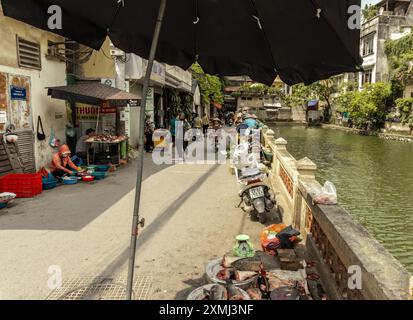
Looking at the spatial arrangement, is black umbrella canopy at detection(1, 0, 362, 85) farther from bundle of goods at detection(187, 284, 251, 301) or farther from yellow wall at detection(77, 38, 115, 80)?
yellow wall at detection(77, 38, 115, 80)

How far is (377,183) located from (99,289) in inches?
565

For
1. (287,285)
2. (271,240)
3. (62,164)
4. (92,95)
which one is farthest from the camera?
(92,95)

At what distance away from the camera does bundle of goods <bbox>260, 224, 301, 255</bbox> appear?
5055 millimetres

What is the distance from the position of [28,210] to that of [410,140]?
99.6ft

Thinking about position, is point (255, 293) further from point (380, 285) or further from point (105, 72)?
point (105, 72)

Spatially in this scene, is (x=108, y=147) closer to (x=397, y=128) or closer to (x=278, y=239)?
(x=278, y=239)

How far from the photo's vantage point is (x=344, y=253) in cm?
343

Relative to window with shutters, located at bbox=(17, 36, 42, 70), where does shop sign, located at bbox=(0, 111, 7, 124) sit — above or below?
below

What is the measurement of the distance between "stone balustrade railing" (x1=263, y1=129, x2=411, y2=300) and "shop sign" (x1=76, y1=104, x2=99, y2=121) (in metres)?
9.06

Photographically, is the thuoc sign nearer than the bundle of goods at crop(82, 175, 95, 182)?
Yes

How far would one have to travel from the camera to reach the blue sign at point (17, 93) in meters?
8.71

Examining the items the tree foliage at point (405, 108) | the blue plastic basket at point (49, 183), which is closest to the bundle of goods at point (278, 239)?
the blue plastic basket at point (49, 183)

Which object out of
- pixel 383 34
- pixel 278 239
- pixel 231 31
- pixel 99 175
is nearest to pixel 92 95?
pixel 99 175

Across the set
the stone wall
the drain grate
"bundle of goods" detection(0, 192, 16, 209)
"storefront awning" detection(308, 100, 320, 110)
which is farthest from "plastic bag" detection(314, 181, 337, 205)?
"storefront awning" detection(308, 100, 320, 110)
